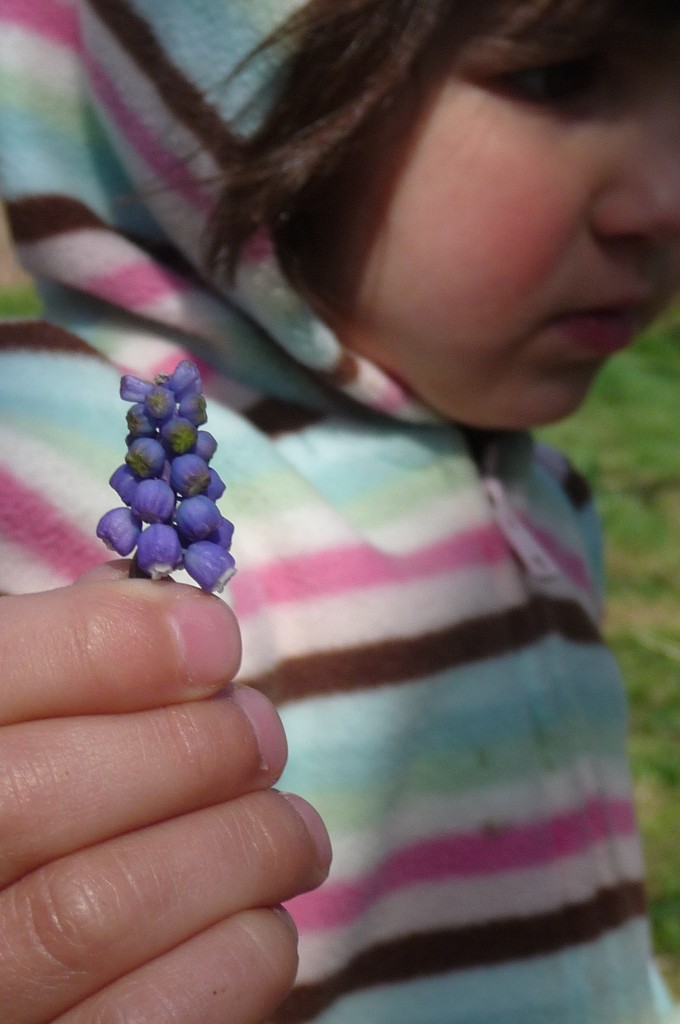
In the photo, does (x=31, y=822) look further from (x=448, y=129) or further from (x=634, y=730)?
(x=634, y=730)

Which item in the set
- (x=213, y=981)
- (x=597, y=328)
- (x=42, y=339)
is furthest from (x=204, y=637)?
(x=597, y=328)

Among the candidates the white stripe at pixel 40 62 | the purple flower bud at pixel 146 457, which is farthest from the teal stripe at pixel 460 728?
the white stripe at pixel 40 62

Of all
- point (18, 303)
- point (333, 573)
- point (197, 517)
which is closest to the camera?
point (197, 517)

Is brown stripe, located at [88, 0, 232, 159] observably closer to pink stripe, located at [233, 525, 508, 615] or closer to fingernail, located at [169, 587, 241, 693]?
pink stripe, located at [233, 525, 508, 615]

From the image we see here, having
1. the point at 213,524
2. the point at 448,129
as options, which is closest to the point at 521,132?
the point at 448,129

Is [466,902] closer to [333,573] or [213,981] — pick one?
[333,573]

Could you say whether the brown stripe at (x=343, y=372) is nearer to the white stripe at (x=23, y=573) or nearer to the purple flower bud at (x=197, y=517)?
the white stripe at (x=23, y=573)

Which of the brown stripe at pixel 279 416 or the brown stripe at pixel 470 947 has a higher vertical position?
the brown stripe at pixel 279 416

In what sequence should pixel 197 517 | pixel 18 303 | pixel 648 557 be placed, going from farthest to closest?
1. pixel 18 303
2. pixel 648 557
3. pixel 197 517
